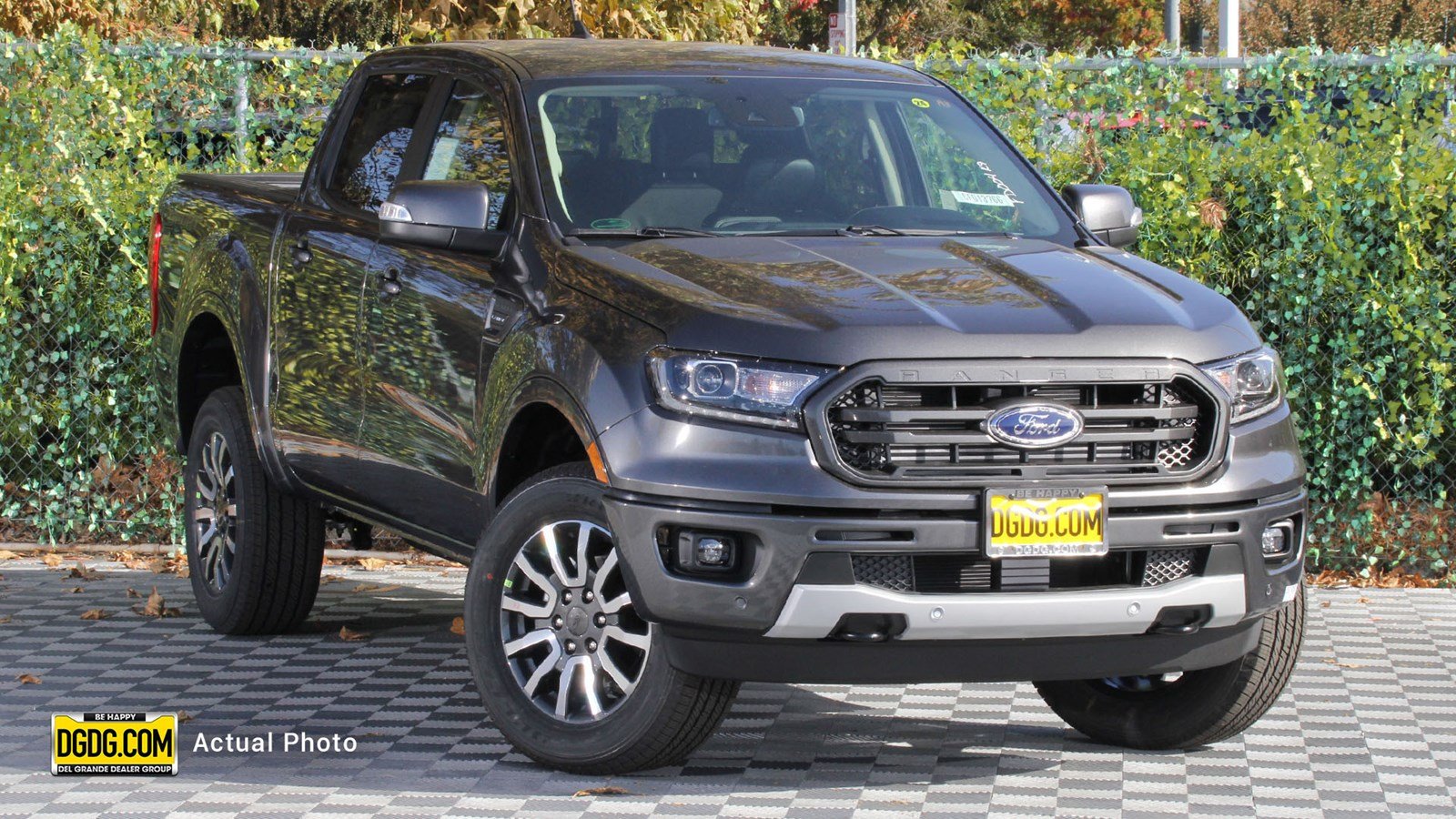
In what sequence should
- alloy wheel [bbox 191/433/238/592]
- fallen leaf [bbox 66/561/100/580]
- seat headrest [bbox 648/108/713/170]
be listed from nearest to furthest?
seat headrest [bbox 648/108/713/170]
alloy wheel [bbox 191/433/238/592]
fallen leaf [bbox 66/561/100/580]

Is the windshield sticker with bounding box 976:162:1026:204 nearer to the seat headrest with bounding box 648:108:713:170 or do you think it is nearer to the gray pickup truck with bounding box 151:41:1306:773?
the gray pickup truck with bounding box 151:41:1306:773

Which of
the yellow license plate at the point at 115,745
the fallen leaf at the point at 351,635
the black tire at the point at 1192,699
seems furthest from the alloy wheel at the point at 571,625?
the fallen leaf at the point at 351,635

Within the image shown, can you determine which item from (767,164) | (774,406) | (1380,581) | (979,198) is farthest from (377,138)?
(1380,581)

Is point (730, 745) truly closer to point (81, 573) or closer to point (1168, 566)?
point (1168, 566)

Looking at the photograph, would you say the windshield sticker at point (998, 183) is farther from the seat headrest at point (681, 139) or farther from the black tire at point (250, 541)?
the black tire at point (250, 541)

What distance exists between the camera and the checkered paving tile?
5.56 m

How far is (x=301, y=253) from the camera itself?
7242 mm

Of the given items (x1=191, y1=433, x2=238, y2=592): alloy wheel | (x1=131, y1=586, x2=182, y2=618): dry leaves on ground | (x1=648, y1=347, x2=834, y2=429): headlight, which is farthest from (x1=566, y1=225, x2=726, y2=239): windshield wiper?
(x1=131, y1=586, x2=182, y2=618): dry leaves on ground

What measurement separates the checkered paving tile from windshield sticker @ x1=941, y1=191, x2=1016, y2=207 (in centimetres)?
155

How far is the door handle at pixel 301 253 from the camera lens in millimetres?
7188

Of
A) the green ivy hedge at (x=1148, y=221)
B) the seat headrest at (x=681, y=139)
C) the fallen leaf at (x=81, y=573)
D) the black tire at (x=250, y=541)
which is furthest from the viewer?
the fallen leaf at (x=81, y=573)

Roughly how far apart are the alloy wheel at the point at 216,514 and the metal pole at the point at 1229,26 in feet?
51.2

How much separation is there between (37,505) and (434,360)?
180 inches

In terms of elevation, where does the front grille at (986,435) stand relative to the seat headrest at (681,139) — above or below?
below
